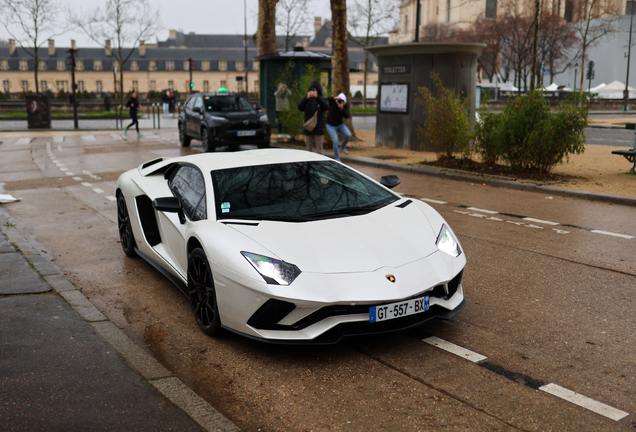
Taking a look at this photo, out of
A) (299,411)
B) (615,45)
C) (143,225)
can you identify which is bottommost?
(299,411)

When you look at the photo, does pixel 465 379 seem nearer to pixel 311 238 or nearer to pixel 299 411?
pixel 299 411

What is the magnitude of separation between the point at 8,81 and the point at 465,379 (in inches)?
4551

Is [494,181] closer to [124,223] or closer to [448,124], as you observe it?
[448,124]

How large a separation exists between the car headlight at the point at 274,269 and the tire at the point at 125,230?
294 centimetres

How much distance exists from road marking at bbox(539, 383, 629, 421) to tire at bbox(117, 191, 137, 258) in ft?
14.7

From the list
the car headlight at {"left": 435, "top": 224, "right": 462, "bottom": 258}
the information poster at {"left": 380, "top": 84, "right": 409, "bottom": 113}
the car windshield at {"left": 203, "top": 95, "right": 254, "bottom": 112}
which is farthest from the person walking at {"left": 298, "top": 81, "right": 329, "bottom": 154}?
the car headlight at {"left": 435, "top": 224, "right": 462, "bottom": 258}

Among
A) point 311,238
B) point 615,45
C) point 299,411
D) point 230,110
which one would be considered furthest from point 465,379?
point 615,45

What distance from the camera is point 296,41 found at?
397ft

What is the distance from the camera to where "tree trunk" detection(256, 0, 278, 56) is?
95.7 ft

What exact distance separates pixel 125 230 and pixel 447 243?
3743mm

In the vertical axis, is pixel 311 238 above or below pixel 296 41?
below

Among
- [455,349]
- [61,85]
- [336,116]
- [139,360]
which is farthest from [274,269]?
[61,85]

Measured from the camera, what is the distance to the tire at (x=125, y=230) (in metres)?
6.85

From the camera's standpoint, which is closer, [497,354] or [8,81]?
[497,354]
